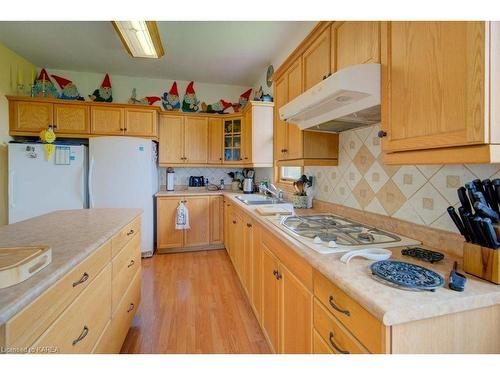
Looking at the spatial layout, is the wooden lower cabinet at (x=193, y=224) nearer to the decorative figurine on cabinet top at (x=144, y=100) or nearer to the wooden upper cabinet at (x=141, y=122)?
the wooden upper cabinet at (x=141, y=122)

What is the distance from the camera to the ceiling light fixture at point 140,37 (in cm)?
209

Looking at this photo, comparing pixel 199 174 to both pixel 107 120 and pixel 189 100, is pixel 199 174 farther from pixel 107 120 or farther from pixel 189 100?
pixel 107 120

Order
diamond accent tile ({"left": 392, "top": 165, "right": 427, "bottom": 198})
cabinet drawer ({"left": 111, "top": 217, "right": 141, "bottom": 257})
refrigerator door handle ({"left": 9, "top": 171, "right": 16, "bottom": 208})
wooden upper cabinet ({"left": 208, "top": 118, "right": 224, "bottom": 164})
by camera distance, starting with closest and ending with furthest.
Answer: diamond accent tile ({"left": 392, "top": 165, "right": 427, "bottom": 198})
cabinet drawer ({"left": 111, "top": 217, "right": 141, "bottom": 257})
refrigerator door handle ({"left": 9, "top": 171, "right": 16, "bottom": 208})
wooden upper cabinet ({"left": 208, "top": 118, "right": 224, "bottom": 164})

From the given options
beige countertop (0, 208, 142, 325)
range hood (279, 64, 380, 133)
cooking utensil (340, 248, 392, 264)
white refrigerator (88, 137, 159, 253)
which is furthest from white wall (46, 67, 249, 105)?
cooking utensil (340, 248, 392, 264)

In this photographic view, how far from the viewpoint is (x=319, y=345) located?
3.03ft

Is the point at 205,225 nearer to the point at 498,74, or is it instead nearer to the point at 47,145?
the point at 47,145

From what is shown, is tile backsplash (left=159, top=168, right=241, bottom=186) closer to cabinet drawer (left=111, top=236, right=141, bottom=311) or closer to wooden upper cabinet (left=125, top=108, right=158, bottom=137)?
wooden upper cabinet (left=125, top=108, right=158, bottom=137)

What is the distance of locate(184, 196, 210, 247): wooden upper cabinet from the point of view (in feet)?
11.7

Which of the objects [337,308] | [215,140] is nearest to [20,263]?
[337,308]

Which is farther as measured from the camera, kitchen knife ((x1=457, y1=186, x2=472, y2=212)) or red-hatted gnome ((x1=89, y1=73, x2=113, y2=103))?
red-hatted gnome ((x1=89, y1=73, x2=113, y2=103))

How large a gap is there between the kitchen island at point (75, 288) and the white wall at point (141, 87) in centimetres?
264

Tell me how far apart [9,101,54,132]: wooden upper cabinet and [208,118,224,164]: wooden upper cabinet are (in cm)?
212
